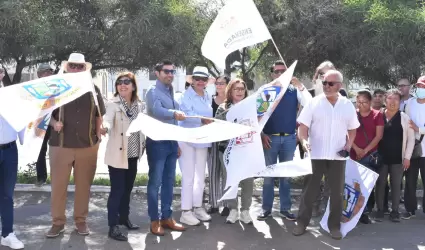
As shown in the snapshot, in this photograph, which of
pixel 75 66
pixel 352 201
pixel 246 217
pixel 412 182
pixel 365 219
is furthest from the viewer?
pixel 412 182

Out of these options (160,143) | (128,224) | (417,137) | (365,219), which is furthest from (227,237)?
(417,137)

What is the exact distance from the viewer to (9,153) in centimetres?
505

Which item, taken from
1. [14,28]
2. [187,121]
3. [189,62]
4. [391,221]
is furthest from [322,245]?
[14,28]

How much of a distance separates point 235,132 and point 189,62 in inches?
125

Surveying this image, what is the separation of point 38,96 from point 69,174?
3.40 ft

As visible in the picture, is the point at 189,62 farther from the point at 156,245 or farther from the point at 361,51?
the point at 156,245

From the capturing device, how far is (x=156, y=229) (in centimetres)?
568

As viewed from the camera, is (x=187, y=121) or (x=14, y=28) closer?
(x=187, y=121)

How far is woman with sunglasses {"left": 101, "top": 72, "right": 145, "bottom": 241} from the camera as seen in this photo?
17.7 ft

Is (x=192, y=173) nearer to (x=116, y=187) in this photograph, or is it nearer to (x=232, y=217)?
(x=232, y=217)

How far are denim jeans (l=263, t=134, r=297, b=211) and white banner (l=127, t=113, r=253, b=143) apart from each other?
0.90m

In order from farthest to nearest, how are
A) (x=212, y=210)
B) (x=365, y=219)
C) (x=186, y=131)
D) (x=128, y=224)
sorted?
(x=212, y=210) < (x=365, y=219) < (x=128, y=224) < (x=186, y=131)

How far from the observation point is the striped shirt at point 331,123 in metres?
5.52

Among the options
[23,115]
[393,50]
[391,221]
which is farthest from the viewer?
[393,50]
